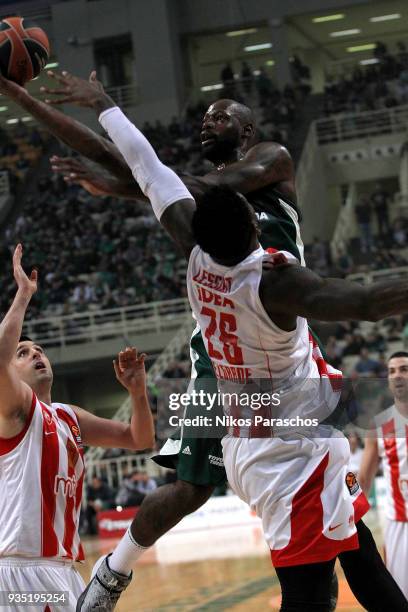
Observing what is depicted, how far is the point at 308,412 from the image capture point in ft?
12.3

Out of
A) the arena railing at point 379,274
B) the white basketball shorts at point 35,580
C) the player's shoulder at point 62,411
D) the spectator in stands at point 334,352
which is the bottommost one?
the spectator in stands at point 334,352

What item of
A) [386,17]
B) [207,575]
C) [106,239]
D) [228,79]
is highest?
[386,17]

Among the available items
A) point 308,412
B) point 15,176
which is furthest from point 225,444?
point 15,176

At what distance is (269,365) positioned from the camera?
3.58 m

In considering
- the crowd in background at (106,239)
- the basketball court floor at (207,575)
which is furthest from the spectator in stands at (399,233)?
the basketball court floor at (207,575)

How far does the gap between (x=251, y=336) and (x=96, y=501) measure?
1393cm

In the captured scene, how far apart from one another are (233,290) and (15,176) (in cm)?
2436

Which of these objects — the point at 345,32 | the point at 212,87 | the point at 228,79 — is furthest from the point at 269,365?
the point at 345,32

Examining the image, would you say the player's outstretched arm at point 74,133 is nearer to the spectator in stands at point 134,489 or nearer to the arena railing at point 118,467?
the spectator in stands at point 134,489

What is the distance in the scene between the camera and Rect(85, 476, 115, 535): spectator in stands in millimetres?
16711

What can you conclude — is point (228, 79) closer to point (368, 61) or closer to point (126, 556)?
point (368, 61)

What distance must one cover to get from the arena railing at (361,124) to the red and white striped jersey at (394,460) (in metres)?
18.9

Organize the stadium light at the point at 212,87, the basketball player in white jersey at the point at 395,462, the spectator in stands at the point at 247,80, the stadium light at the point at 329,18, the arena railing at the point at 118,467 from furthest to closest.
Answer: the stadium light at the point at 212,87, the stadium light at the point at 329,18, the spectator in stands at the point at 247,80, the arena railing at the point at 118,467, the basketball player in white jersey at the point at 395,462

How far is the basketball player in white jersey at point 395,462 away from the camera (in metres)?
6.16
